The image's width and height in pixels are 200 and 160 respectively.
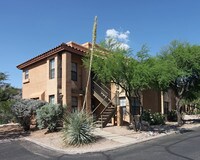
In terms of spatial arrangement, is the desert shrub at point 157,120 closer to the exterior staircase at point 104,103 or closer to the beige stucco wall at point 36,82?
the exterior staircase at point 104,103

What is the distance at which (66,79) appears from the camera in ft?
70.4

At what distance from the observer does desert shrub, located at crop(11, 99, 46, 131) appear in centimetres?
1838

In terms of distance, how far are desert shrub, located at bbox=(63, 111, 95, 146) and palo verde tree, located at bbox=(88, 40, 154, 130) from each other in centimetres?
358

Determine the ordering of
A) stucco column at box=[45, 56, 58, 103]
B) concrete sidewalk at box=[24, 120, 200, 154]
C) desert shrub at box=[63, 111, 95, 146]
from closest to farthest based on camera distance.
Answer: concrete sidewalk at box=[24, 120, 200, 154] → desert shrub at box=[63, 111, 95, 146] → stucco column at box=[45, 56, 58, 103]

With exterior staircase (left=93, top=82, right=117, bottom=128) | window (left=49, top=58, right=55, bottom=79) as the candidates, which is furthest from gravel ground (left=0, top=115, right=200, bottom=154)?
window (left=49, top=58, right=55, bottom=79)

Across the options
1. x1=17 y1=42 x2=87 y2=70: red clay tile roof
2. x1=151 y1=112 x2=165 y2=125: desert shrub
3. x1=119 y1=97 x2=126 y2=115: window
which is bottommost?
x1=151 y1=112 x2=165 y2=125: desert shrub

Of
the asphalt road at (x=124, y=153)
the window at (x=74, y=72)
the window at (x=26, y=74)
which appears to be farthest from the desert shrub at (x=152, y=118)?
the window at (x=26, y=74)

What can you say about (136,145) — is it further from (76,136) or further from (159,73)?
(159,73)

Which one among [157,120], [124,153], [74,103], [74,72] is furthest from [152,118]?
[124,153]

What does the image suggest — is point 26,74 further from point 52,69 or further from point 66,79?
point 66,79

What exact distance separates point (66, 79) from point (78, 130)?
23.5 feet

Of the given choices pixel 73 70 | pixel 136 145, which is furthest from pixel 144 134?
pixel 73 70

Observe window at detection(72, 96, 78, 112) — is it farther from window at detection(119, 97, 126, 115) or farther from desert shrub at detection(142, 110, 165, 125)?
desert shrub at detection(142, 110, 165, 125)

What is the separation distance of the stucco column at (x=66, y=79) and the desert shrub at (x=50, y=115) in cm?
341
